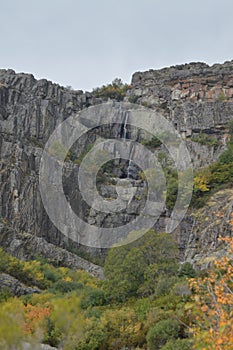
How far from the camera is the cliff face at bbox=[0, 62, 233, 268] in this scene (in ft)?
141

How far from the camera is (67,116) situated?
186 ft

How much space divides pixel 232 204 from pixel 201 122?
831 inches

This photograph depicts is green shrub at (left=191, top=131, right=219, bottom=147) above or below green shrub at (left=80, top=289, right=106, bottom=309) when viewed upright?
above

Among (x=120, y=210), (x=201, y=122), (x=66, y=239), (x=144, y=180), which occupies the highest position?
(x=201, y=122)

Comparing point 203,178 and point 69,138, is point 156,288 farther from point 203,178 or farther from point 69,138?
point 69,138

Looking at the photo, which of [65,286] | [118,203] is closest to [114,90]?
[118,203]

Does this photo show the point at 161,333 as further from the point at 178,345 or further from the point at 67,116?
the point at 67,116

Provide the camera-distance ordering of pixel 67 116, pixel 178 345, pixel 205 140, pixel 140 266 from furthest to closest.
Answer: pixel 67 116
pixel 205 140
pixel 140 266
pixel 178 345

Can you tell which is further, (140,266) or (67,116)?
(67,116)

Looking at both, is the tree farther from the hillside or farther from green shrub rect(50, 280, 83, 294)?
green shrub rect(50, 280, 83, 294)

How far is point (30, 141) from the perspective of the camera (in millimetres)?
50594

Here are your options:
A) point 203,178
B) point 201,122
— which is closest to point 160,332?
point 203,178

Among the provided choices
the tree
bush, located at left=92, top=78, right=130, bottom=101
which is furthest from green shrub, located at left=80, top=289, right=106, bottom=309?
bush, located at left=92, top=78, right=130, bottom=101

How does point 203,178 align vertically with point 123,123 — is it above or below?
below
